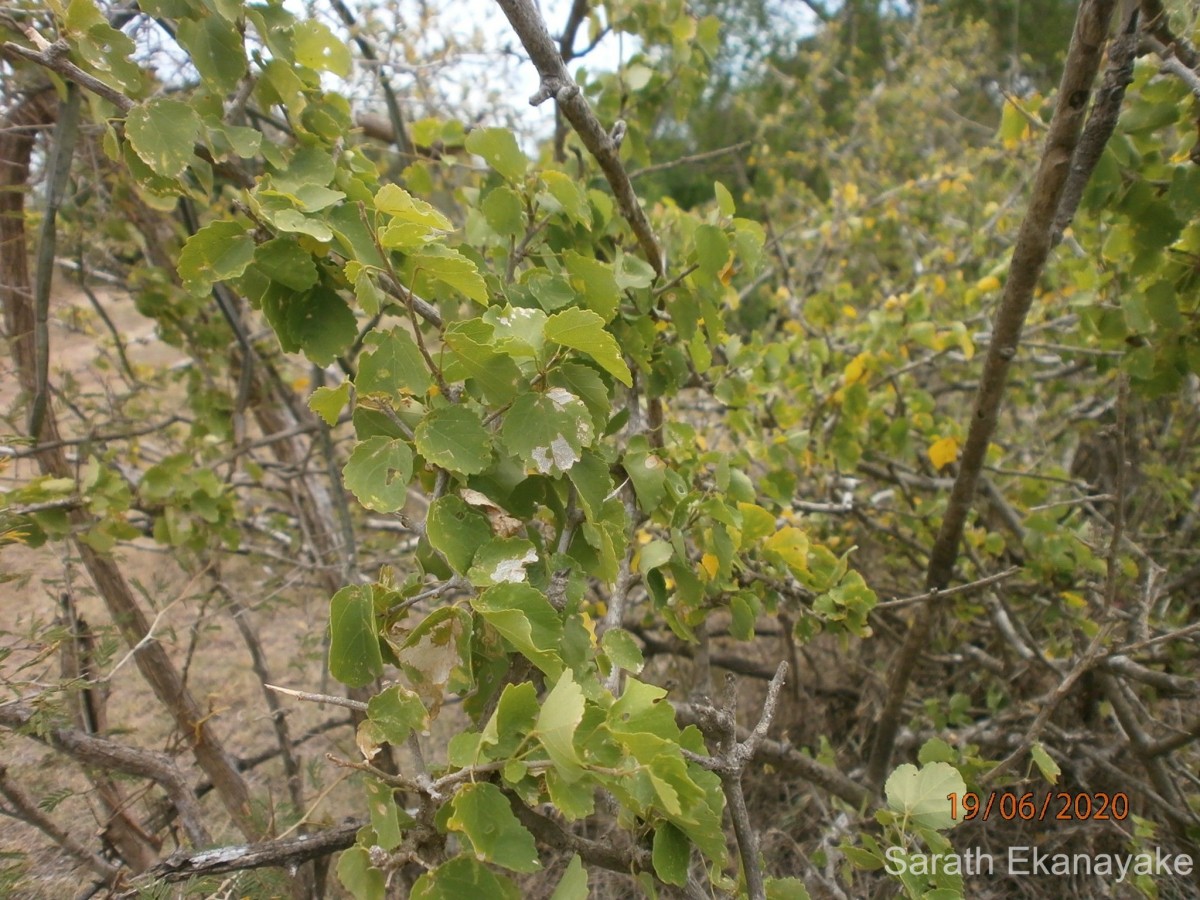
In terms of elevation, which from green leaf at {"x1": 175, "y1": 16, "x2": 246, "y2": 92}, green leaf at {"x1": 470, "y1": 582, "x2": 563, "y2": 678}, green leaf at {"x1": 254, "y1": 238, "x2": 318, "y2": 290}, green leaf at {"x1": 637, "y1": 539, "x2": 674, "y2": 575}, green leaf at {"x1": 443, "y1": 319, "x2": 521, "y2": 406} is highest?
green leaf at {"x1": 175, "y1": 16, "x2": 246, "y2": 92}

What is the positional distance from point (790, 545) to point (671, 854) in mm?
620

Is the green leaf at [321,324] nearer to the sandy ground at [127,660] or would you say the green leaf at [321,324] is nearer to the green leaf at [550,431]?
the green leaf at [550,431]

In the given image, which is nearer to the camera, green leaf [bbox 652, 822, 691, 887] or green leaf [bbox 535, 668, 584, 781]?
green leaf [bbox 535, 668, 584, 781]

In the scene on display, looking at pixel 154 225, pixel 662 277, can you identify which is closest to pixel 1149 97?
pixel 662 277

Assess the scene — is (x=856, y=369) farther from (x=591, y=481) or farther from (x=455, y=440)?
(x=455, y=440)

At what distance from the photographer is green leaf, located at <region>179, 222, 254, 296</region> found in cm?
71

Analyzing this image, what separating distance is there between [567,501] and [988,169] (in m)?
4.98

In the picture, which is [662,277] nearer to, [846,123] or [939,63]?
[939,63]

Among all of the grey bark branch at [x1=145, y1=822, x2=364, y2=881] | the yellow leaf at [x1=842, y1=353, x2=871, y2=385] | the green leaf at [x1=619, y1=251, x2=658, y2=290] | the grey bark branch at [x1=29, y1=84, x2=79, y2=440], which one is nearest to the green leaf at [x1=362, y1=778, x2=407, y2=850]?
the grey bark branch at [x1=145, y1=822, x2=364, y2=881]

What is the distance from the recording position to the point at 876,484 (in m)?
2.93

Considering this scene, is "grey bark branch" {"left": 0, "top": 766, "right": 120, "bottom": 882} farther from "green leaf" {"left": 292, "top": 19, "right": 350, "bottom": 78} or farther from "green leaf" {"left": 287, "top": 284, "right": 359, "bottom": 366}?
"green leaf" {"left": 292, "top": 19, "right": 350, "bottom": 78}

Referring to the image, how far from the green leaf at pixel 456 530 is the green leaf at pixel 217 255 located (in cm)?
31

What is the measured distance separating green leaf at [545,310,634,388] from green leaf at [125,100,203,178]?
17.7 inches

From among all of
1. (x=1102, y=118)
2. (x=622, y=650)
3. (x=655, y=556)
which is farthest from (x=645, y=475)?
(x=1102, y=118)
